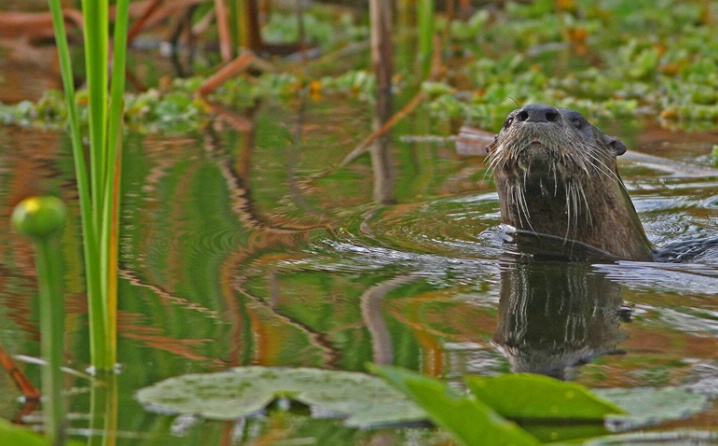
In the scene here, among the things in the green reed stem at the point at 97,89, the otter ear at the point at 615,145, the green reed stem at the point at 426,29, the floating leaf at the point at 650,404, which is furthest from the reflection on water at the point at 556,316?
the green reed stem at the point at 426,29

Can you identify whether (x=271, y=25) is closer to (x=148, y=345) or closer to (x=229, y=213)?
(x=229, y=213)

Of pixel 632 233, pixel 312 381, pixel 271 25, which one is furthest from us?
pixel 271 25

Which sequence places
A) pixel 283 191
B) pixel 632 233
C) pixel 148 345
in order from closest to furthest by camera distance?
pixel 148 345, pixel 632 233, pixel 283 191

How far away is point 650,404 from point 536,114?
1975 mm

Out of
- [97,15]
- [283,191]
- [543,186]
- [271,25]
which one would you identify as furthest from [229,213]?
[271,25]

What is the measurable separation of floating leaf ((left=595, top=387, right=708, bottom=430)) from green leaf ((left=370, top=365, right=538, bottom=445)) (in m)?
0.44

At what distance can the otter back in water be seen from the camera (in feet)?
14.3

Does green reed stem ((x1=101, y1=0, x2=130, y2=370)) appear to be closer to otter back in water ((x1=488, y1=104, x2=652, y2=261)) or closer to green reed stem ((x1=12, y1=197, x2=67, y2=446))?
green reed stem ((x1=12, y1=197, x2=67, y2=446))

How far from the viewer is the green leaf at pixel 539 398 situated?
238 cm


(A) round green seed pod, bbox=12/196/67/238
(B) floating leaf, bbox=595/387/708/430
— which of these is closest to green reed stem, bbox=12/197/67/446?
(A) round green seed pod, bbox=12/196/67/238

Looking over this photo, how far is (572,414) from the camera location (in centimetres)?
244

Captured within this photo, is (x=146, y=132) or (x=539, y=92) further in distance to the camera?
(x=539, y=92)

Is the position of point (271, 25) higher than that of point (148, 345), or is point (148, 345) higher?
point (271, 25)

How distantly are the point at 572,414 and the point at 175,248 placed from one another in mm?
2131
